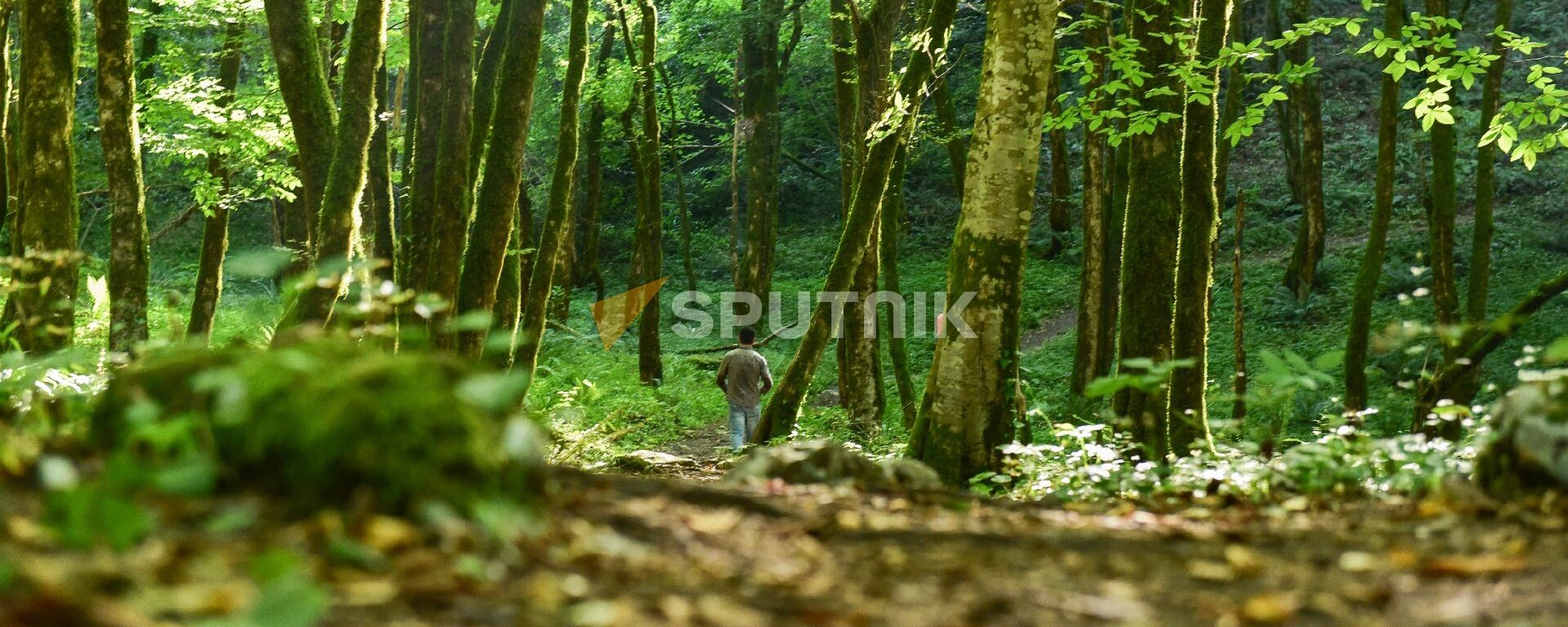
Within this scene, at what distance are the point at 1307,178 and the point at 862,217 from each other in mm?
13551

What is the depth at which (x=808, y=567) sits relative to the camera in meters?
3.32

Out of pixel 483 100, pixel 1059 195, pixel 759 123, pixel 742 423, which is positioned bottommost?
pixel 742 423

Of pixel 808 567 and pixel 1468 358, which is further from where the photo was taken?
pixel 1468 358

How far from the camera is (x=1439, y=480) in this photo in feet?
16.2

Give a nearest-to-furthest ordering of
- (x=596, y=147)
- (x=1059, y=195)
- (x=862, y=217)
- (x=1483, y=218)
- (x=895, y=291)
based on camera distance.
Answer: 1. (x=862, y=217)
2. (x=1483, y=218)
3. (x=895, y=291)
4. (x=596, y=147)
5. (x=1059, y=195)

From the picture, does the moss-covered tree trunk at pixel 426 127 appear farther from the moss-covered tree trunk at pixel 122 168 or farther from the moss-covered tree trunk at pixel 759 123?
the moss-covered tree trunk at pixel 759 123

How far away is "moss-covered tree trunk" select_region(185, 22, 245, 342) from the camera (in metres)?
15.3

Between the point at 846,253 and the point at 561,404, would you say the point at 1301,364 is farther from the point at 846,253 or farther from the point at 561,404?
the point at 561,404

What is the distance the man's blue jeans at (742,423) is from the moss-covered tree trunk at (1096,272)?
14.7 ft

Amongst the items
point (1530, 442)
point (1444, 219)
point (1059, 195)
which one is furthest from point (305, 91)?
point (1059, 195)

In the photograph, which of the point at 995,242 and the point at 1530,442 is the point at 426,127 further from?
the point at 1530,442

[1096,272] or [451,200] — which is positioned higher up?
[451,200]

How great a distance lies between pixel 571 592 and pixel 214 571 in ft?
2.52

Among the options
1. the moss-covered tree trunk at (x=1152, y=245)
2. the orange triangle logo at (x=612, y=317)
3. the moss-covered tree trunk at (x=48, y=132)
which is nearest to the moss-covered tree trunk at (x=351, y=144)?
the moss-covered tree trunk at (x=48, y=132)
